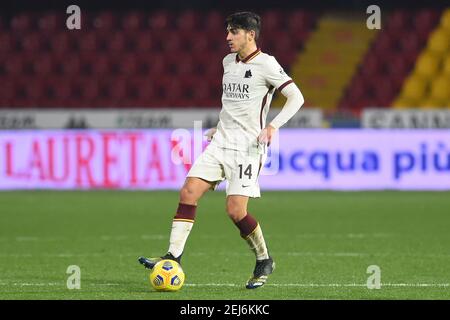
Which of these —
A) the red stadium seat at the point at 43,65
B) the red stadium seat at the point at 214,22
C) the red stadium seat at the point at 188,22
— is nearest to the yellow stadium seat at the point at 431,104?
the red stadium seat at the point at 214,22

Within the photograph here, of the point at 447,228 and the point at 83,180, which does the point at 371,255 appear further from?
the point at 83,180

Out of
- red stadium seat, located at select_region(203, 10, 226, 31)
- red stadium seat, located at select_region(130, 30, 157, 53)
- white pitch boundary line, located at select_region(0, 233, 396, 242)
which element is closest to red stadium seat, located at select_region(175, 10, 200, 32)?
red stadium seat, located at select_region(203, 10, 226, 31)

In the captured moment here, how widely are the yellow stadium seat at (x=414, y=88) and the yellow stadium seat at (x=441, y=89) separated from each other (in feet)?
0.78

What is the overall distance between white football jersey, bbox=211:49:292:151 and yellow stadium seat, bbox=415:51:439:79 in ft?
49.8

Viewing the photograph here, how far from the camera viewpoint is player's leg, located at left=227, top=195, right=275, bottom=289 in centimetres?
766

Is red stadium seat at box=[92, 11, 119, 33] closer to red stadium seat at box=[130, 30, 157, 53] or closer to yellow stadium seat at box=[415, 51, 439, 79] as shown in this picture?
red stadium seat at box=[130, 30, 157, 53]

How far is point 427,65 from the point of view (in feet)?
73.8

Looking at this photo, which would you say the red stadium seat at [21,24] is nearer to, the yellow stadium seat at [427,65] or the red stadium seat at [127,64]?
the red stadium seat at [127,64]

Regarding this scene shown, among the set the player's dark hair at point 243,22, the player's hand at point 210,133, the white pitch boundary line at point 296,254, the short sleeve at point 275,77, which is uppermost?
the player's dark hair at point 243,22

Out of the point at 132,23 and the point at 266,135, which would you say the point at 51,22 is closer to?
the point at 132,23

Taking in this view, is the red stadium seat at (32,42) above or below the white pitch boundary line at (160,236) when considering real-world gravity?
above

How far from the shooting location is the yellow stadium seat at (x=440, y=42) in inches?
893

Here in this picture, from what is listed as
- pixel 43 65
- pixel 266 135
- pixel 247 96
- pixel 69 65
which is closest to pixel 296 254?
pixel 247 96

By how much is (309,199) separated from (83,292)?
350 inches
